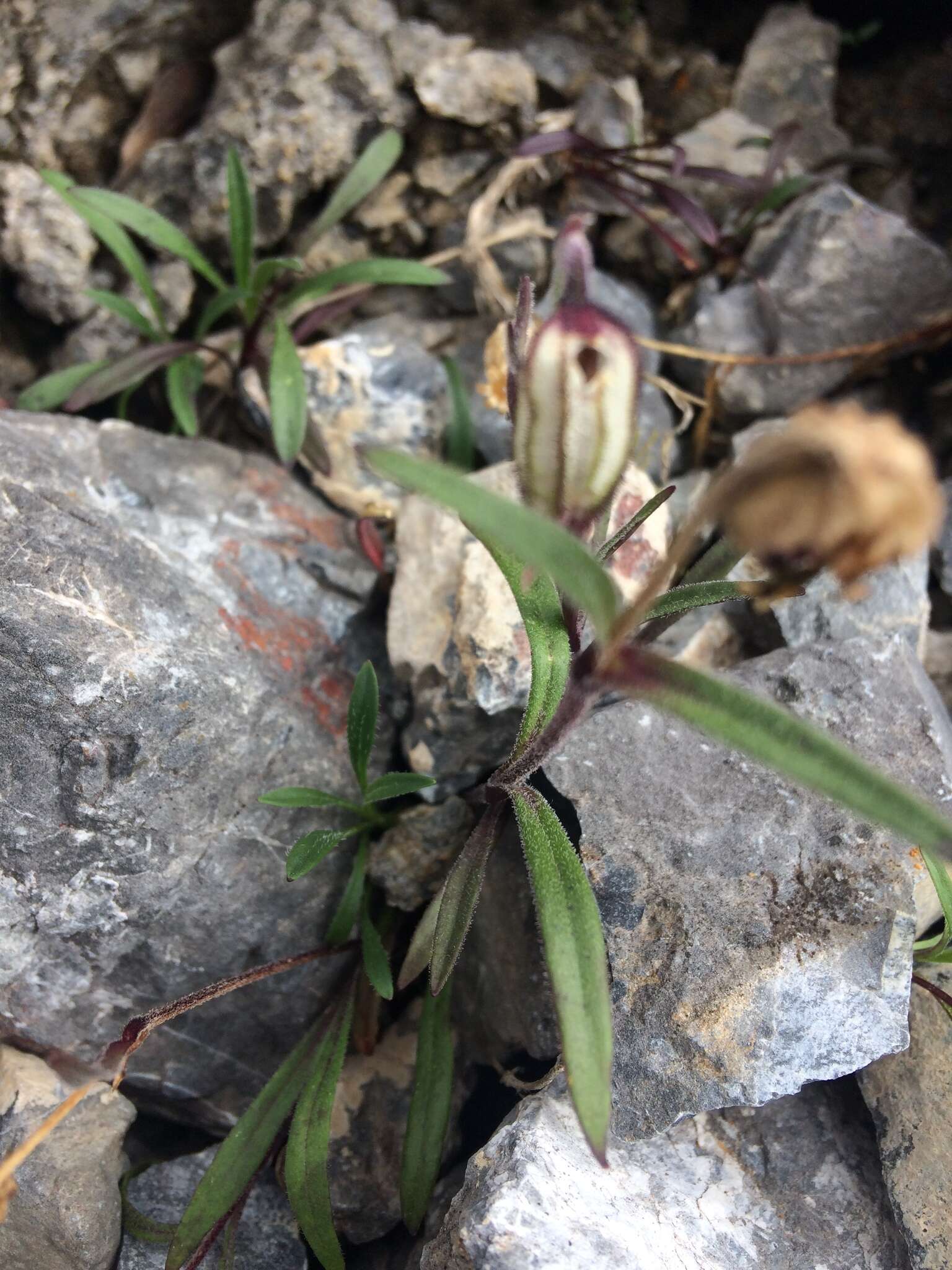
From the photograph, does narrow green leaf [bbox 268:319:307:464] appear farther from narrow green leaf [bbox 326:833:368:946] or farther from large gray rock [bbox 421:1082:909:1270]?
large gray rock [bbox 421:1082:909:1270]

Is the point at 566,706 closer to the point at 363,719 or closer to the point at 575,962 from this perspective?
the point at 575,962

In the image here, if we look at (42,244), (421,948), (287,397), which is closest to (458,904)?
(421,948)

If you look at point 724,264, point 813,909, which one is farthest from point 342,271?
point 813,909

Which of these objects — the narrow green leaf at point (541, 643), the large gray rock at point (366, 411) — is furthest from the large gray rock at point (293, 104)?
the narrow green leaf at point (541, 643)

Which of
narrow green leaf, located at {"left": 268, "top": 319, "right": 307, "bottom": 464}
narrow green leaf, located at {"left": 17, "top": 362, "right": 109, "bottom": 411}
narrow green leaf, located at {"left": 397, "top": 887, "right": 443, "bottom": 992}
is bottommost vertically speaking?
narrow green leaf, located at {"left": 397, "top": 887, "right": 443, "bottom": 992}

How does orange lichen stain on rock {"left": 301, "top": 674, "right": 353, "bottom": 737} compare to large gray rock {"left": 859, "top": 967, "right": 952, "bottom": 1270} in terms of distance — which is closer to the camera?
large gray rock {"left": 859, "top": 967, "right": 952, "bottom": 1270}

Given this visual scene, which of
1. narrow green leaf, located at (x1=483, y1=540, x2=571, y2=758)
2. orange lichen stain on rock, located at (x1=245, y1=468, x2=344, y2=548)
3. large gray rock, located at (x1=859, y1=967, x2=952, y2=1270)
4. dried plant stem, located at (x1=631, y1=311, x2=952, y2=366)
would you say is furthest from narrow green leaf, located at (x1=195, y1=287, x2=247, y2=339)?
large gray rock, located at (x1=859, y1=967, x2=952, y2=1270)

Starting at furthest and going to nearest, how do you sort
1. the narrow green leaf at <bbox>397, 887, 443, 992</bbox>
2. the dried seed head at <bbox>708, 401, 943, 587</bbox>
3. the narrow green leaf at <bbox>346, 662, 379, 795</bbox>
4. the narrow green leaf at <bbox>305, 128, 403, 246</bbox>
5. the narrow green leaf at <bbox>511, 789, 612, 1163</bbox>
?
the narrow green leaf at <bbox>305, 128, 403, 246</bbox>, the narrow green leaf at <bbox>346, 662, 379, 795</bbox>, the narrow green leaf at <bbox>397, 887, 443, 992</bbox>, the narrow green leaf at <bbox>511, 789, 612, 1163</bbox>, the dried seed head at <bbox>708, 401, 943, 587</bbox>

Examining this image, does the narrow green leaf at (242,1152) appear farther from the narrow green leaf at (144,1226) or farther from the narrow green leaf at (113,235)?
the narrow green leaf at (113,235)
